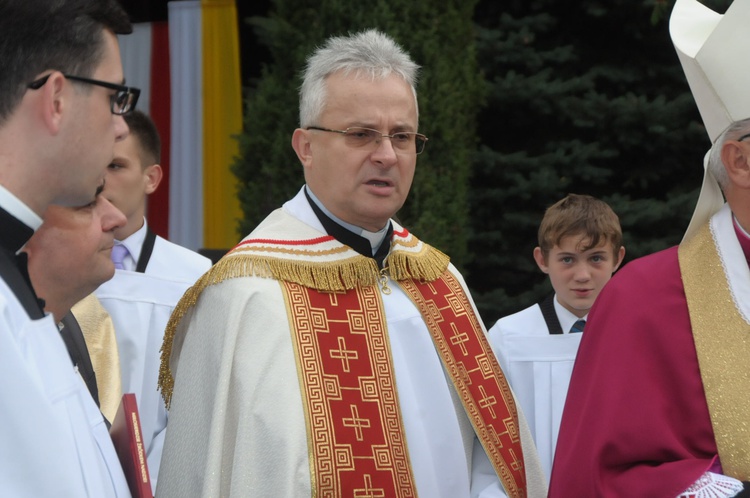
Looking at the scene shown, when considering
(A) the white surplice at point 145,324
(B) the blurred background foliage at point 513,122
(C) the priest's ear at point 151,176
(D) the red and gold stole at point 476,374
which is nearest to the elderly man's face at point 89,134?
(D) the red and gold stole at point 476,374

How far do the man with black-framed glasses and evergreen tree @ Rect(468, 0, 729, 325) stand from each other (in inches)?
252

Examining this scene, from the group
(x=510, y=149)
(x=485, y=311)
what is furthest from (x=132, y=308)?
(x=510, y=149)

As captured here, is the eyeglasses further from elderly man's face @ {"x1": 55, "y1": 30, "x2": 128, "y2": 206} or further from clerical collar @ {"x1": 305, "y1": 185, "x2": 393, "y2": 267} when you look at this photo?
elderly man's face @ {"x1": 55, "y1": 30, "x2": 128, "y2": 206}

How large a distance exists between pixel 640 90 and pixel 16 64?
776 cm

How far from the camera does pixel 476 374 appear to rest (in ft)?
12.4

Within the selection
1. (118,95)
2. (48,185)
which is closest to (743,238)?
(118,95)

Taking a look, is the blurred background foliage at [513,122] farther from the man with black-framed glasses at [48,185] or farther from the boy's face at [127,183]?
the man with black-framed glasses at [48,185]

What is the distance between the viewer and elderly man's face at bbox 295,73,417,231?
11.8 feet

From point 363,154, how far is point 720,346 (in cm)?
130

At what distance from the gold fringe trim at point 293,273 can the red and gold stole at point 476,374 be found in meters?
0.09

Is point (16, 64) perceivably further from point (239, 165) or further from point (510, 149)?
point (510, 149)

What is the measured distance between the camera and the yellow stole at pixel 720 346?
306cm

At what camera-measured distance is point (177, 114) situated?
8.96 m

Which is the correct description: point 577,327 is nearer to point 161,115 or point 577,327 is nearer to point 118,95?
point 118,95
